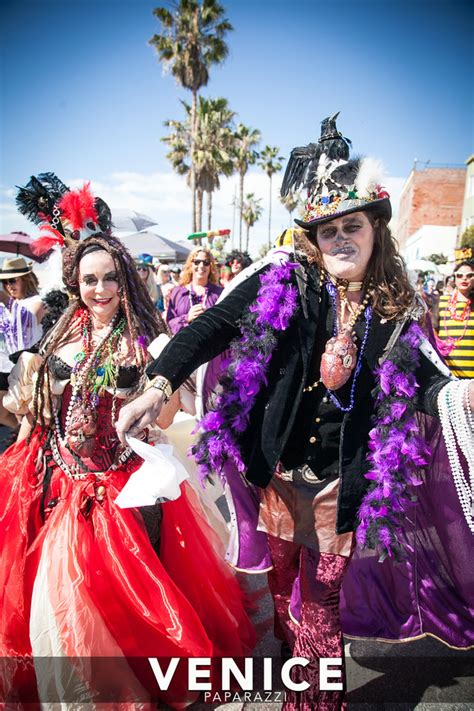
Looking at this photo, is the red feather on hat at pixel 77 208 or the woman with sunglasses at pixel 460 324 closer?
the red feather on hat at pixel 77 208

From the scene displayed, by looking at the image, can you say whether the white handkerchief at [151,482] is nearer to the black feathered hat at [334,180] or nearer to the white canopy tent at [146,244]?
the black feathered hat at [334,180]

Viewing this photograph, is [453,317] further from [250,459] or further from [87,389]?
[87,389]

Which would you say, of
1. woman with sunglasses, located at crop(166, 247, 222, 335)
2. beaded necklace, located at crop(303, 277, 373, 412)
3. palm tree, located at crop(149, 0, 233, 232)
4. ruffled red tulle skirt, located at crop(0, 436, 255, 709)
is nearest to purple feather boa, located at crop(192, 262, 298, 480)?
beaded necklace, located at crop(303, 277, 373, 412)

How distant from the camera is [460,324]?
4.55 metres

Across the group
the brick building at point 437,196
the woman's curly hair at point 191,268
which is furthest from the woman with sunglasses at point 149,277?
the brick building at point 437,196

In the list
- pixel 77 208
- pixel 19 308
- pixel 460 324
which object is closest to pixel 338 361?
A: pixel 77 208

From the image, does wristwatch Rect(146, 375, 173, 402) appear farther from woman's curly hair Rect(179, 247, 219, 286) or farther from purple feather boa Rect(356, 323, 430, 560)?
woman's curly hair Rect(179, 247, 219, 286)

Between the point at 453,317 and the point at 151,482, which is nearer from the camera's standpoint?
the point at 151,482

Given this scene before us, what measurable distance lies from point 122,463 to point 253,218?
46139 millimetres

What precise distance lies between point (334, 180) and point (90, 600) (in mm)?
1993

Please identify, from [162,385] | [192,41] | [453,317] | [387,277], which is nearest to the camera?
[162,385]

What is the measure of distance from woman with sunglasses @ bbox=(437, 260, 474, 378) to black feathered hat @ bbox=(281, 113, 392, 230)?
278 cm

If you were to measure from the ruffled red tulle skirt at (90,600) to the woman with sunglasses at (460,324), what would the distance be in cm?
321

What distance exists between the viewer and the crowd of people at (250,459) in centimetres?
183
